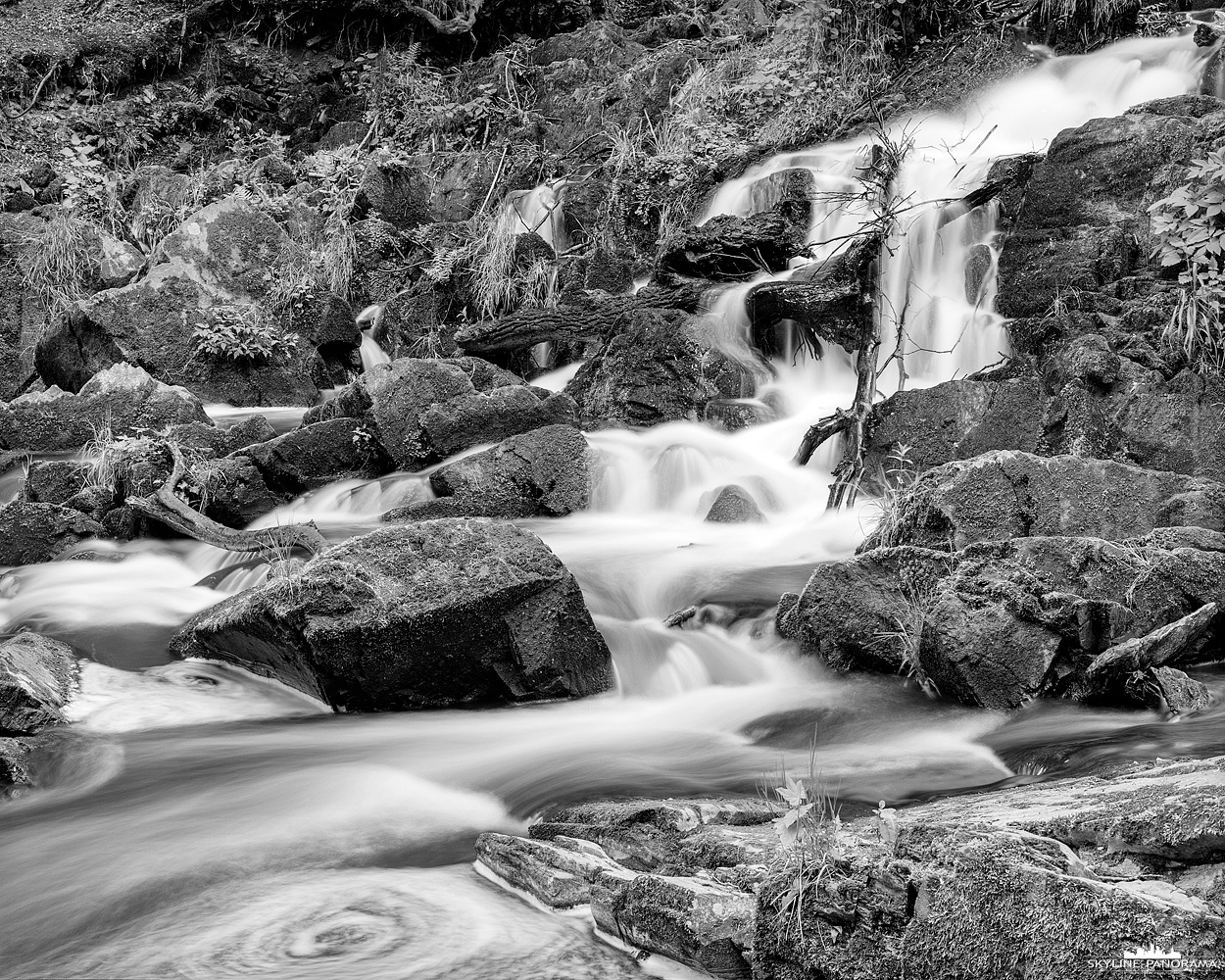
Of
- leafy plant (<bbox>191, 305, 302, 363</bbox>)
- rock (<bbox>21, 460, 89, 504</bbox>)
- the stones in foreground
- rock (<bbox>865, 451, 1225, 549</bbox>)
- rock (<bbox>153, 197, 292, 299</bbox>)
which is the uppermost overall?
rock (<bbox>153, 197, 292, 299</bbox>)

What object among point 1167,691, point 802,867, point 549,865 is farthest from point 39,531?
point 1167,691

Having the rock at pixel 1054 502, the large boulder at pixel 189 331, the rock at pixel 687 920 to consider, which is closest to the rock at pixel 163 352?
the large boulder at pixel 189 331

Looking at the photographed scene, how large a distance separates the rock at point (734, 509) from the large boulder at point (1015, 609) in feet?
8.15

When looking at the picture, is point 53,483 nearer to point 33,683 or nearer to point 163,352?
point 163,352

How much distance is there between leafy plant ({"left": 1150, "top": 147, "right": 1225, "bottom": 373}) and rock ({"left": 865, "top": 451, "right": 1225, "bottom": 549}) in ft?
5.13

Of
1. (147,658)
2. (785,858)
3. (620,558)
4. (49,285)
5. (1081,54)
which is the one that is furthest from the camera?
(49,285)

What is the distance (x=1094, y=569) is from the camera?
4867 mm

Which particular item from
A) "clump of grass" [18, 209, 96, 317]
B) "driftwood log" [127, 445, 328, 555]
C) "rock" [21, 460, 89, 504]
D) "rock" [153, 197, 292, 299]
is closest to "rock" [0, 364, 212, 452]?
"rock" [21, 460, 89, 504]

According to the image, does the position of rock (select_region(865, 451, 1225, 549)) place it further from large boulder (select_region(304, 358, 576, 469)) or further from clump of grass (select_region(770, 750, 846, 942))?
large boulder (select_region(304, 358, 576, 469))

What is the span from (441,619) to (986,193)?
24.1 feet

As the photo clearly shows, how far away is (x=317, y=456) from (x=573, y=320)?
333 cm

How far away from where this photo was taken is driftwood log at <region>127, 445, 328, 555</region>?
7023 mm

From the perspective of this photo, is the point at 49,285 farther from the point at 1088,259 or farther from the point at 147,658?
the point at 1088,259

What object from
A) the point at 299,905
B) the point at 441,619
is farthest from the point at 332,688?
the point at 299,905
